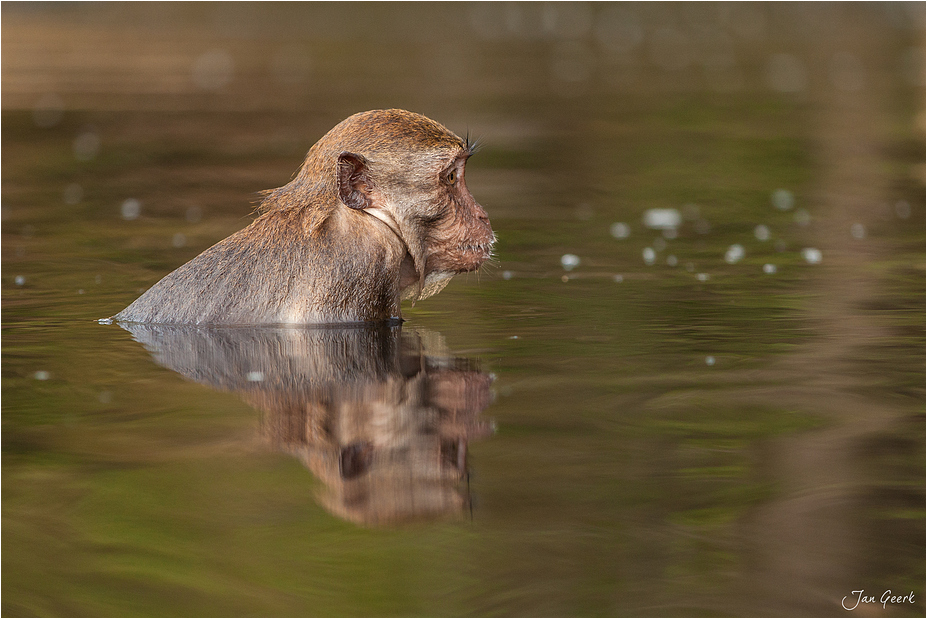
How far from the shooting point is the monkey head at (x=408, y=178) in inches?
268

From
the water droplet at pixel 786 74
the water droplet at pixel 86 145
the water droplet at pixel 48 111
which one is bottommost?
the water droplet at pixel 86 145

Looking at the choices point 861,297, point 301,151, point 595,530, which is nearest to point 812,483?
point 595,530

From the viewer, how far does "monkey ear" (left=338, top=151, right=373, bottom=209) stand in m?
6.71

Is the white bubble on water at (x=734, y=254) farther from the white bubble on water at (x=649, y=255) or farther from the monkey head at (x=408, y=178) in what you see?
the monkey head at (x=408, y=178)

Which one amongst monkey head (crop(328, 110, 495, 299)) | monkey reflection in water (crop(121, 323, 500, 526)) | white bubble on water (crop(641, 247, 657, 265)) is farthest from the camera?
white bubble on water (crop(641, 247, 657, 265))

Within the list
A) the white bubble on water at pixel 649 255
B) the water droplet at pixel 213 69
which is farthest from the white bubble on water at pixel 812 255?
the water droplet at pixel 213 69

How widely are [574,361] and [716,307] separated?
5.53 feet

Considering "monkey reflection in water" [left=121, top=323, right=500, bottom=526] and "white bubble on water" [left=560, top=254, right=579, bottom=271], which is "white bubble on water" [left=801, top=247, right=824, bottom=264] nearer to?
"white bubble on water" [left=560, top=254, right=579, bottom=271]

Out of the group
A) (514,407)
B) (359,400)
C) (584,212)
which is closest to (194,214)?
(584,212)

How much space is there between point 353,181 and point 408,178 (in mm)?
296

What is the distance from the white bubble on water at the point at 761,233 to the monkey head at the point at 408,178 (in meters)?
4.06

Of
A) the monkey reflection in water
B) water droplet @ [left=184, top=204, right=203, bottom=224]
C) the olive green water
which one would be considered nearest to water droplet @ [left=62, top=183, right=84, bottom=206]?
the olive green water
